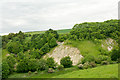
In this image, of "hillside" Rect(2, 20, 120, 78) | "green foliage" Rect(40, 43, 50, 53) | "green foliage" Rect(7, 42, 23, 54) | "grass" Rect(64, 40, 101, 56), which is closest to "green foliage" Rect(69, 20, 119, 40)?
"hillside" Rect(2, 20, 120, 78)

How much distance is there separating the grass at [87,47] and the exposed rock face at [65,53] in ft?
10.8

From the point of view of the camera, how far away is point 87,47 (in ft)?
279

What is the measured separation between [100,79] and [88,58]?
32038 millimetres

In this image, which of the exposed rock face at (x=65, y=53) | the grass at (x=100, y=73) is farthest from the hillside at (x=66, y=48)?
the grass at (x=100, y=73)

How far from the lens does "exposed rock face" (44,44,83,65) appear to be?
260ft

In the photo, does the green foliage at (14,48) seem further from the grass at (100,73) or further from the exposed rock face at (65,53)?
the grass at (100,73)

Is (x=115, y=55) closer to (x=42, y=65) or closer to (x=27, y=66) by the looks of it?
(x=42, y=65)

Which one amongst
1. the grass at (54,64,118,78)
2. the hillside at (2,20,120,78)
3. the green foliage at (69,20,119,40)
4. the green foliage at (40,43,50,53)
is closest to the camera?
the grass at (54,64,118,78)

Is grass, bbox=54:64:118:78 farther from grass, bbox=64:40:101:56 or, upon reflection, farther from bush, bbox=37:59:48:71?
grass, bbox=64:40:101:56

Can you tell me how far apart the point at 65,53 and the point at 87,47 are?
50.2 ft

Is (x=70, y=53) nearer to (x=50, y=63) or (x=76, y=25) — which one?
(x=50, y=63)

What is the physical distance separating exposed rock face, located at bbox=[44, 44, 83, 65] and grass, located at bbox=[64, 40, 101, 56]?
3297 millimetres

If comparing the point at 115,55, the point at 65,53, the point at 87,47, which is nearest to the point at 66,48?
the point at 65,53

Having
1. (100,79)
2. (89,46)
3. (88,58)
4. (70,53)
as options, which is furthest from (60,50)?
(100,79)
